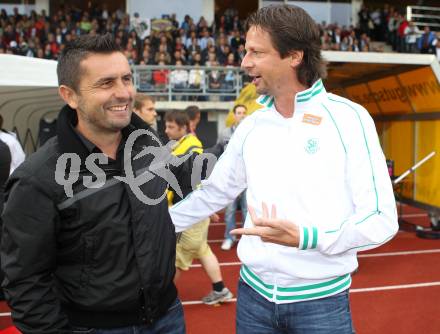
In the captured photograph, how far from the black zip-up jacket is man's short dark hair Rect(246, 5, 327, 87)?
2.20 feet

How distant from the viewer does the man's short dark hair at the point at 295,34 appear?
1723 millimetres

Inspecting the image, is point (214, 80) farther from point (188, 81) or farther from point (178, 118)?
point (178, 118)

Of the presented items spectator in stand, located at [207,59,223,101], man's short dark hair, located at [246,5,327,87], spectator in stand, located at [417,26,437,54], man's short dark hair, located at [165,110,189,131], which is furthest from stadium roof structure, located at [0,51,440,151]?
spectator in stand, located at [417,26,437,54]

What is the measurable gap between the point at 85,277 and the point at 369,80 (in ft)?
26.1

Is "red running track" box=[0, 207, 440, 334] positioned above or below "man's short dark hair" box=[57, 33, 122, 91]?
below

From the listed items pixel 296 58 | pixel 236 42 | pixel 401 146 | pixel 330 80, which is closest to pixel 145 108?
pixel 296 58

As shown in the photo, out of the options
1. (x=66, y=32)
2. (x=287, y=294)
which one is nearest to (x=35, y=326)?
(x=287, y=294)

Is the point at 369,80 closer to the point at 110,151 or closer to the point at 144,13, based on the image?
the point at 110,151

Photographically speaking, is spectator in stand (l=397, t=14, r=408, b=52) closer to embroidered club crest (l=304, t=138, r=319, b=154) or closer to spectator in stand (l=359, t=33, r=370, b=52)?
spectator in stand (l=359, t=33, r=370, b=52)

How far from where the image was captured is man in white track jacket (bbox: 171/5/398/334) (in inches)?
61.1

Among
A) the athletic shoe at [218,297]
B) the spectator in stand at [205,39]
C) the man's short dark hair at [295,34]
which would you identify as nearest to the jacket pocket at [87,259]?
the man's short dark hair at [295,34]

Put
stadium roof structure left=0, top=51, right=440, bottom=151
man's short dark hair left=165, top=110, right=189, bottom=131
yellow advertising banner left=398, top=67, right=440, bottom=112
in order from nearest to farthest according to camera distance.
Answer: man's short dark hair left=165, top=110, right=189, bottom=131, stadium roof structure left=0, top=51, right=440, bottom=151, yellow advertising banner left=398, top=67, right=440, bottom=112

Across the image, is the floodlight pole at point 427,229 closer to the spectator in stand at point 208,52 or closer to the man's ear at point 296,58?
the man's ear at point 296,58

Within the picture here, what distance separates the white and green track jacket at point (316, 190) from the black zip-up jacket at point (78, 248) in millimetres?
402
